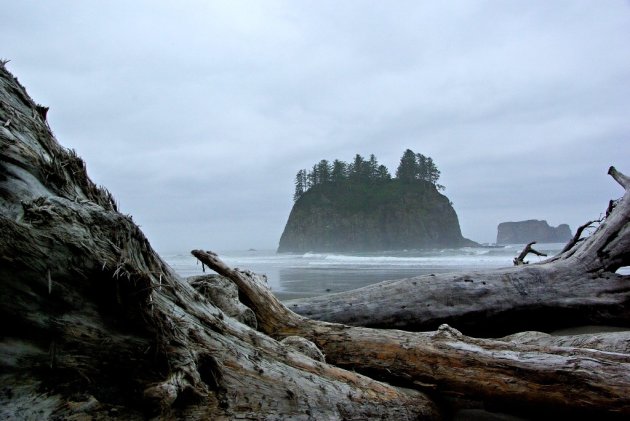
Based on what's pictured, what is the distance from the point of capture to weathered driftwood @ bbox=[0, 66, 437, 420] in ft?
6.50

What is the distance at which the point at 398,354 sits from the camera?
331cm

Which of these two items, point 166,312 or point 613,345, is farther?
point 613,345

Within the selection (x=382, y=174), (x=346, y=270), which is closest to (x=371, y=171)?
(x=382, y=174)

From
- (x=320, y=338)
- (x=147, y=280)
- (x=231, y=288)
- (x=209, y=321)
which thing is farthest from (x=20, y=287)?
(x=320, y=338)

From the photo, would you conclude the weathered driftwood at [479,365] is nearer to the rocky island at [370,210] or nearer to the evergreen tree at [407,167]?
the rocky island at [370,210]

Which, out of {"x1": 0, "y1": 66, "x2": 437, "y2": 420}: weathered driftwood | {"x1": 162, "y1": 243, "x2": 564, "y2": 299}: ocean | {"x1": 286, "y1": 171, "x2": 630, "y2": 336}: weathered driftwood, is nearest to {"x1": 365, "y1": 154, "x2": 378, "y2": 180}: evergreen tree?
{"x1": 162, "y1": 243, "x2": 564, "y2": 299}: ocean

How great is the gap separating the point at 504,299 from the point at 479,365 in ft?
8.61

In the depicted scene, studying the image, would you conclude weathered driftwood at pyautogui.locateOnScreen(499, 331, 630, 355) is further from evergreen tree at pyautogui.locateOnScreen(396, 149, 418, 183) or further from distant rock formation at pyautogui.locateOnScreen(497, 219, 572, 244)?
distant rock formation at pyautogui.locateOnScreen(497, 219, 572, 244)

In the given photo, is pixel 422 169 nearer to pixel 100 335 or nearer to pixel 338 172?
pixel 338 172

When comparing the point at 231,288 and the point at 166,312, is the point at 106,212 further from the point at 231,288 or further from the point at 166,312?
the point at 231,288

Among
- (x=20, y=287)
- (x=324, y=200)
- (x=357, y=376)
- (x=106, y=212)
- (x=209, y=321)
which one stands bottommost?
(x=357, y=376)

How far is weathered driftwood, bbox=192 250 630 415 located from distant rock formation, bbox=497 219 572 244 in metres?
81.9

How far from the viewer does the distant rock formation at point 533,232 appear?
7831 cm

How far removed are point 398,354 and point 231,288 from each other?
143 cm
